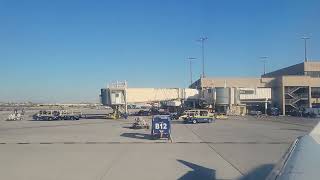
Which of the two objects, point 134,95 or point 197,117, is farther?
point 134,95

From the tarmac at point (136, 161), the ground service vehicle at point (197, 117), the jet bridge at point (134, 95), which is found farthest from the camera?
the jet bridge at point (134, 95)

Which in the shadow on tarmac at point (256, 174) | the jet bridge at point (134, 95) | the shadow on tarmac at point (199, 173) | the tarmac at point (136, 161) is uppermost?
the jet bridge at point (134, 95)

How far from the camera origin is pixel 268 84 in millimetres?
108812

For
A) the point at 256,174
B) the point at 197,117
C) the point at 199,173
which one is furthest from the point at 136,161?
the point at 197,117

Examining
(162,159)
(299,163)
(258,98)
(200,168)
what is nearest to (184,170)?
(200,168)

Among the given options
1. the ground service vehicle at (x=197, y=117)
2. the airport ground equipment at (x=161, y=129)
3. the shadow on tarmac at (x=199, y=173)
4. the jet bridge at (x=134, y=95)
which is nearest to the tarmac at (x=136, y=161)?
the shadow on tarmac at (x=199, y=173)

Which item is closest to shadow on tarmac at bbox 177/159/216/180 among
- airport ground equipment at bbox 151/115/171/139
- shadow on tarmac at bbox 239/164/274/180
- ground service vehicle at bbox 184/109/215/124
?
shadow on tarmac at bbox 239/164/274/180

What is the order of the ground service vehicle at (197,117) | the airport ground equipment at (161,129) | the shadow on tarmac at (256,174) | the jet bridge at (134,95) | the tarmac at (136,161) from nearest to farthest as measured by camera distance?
the shadow on tarmac at (256,174) → the tarmac at (136,161) → the airport ground equipment at (161,129) → the ground service vehicle at (197,117) → the jet bridge at (134,95)

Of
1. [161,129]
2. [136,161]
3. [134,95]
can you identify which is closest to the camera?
[136,161]

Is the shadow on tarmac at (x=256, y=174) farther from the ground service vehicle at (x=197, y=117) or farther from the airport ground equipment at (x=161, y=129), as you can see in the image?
the ground service vehicle at (x=197, y=117)

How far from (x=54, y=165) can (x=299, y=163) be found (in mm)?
16104

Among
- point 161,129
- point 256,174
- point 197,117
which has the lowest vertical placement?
point 256,174

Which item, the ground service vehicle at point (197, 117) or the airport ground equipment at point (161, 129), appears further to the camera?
the ground service vehicle at point (197, 117)

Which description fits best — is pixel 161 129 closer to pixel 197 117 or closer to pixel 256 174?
pixel 256 174
